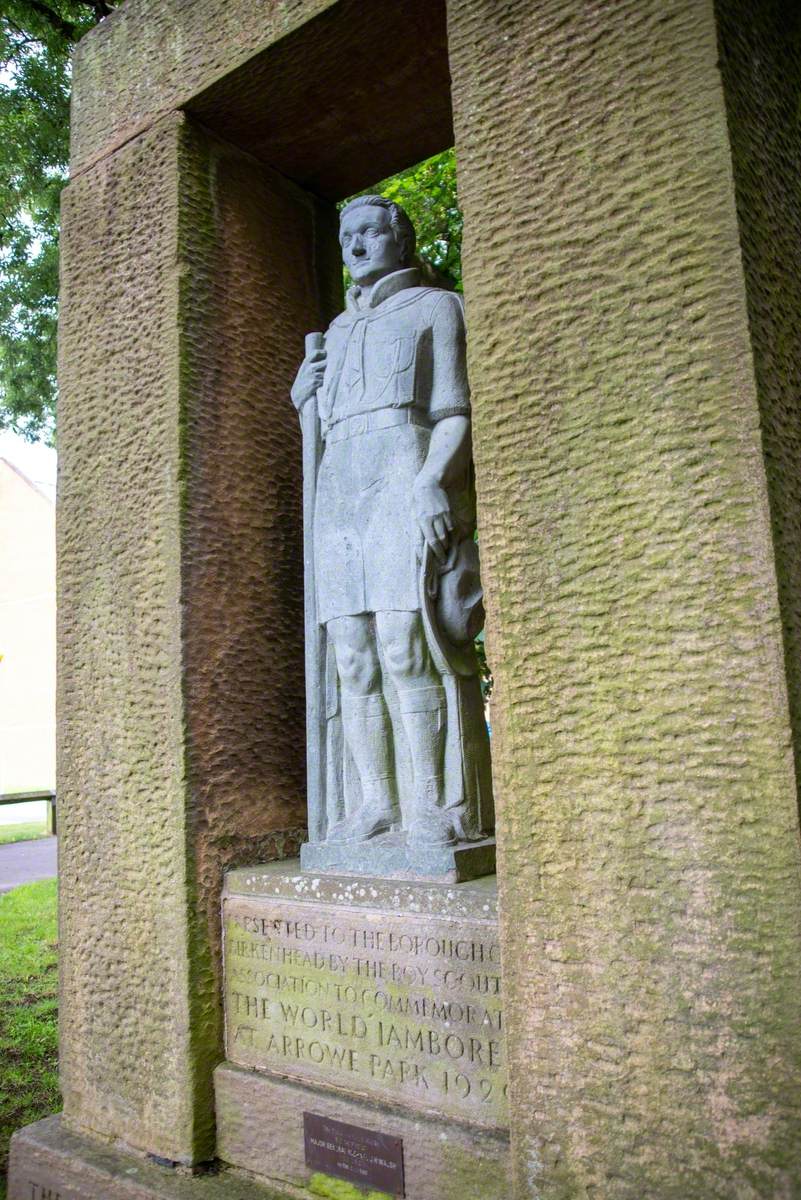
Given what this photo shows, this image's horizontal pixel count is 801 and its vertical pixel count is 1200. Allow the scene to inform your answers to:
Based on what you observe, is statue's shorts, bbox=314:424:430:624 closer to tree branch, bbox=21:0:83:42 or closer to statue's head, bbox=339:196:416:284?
statue's head, bbox=339:196:416:284

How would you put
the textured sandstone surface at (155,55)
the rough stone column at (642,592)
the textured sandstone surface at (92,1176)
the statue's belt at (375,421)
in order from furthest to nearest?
the textured sandstone surface at (155,55)
the statue's belt at (375,421)
the textured sandstone surface at (92,1176)
the rough stone column at (642,592)

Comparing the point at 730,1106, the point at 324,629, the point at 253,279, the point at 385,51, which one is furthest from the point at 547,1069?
the point at 385,51

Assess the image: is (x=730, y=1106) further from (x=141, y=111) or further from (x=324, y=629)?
(x=141, y=111)

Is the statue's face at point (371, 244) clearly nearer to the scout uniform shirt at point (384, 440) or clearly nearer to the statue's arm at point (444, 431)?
the scout uniform shirt at point (384, 440)

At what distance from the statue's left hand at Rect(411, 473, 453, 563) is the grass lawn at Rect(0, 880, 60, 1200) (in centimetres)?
290

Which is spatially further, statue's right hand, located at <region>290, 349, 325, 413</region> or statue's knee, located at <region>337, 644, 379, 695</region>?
statue's right hand, located at <region>290, 349, 325, 413</region>

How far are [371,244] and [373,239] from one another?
0.02 meters

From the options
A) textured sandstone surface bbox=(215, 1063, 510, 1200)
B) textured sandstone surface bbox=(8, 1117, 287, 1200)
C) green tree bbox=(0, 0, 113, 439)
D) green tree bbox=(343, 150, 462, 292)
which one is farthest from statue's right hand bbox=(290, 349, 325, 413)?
green tree bbox=(0, 0, 113, 439)

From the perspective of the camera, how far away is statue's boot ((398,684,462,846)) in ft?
9.65

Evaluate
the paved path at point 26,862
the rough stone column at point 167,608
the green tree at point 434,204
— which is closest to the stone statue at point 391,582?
the rough stone column at point 167,608

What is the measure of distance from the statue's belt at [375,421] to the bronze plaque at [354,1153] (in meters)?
2.13

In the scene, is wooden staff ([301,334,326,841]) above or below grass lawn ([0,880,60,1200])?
above

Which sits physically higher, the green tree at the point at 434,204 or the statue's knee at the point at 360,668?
the green tree at the point at 434,204

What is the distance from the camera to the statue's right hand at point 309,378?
136 inches
